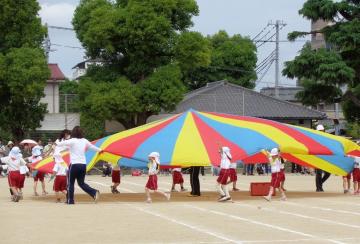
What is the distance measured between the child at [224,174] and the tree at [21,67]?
76.6ft

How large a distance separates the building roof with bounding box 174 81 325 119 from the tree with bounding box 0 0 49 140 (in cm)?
1047

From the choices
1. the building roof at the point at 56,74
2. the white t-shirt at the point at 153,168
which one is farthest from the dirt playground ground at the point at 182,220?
the building roof at the point at 56,74

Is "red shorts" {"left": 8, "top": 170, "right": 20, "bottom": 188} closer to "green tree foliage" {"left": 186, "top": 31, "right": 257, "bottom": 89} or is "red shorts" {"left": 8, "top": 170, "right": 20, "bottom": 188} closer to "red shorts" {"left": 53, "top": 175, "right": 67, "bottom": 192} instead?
"red shorts" {"left": 53, "top": 175, "right": 67, "bottom": 192}

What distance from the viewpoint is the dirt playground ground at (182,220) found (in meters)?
11.0

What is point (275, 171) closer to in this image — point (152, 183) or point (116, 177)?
point (152, 183)

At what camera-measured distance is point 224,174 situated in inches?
702

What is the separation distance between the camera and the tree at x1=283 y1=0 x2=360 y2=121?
3484 cm

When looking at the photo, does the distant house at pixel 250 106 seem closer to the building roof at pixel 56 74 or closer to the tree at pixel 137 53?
the tree at pixel 137 53

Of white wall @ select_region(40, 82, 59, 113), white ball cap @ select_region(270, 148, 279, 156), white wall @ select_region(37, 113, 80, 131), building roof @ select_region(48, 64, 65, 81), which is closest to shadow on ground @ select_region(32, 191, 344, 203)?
white ball cap @ select_region(270, 148, 279, 156)

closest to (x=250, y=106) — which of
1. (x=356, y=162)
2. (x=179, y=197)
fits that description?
(x=356, y=162)

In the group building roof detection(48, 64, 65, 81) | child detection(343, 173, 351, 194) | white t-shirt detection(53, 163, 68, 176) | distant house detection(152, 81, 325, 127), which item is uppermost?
building roof detection(48, 64, 65, 81)

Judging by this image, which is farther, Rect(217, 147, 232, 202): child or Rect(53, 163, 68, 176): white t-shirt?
Rect(53, 163, 68, 176): white t-shirt

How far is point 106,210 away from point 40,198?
4.47 metres

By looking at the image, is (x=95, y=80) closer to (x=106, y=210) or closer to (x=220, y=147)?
(x=220, y=147)
